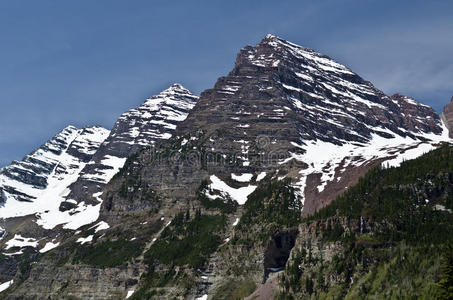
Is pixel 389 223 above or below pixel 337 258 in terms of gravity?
above

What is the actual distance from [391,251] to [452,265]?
295ft

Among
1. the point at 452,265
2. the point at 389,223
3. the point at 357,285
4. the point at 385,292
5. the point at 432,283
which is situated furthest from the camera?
the point at 389,223

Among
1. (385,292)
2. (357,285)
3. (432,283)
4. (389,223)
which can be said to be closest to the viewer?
(432,283)

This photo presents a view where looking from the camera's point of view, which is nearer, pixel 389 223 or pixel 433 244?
pixel 433 244

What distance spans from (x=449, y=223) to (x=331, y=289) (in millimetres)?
42719

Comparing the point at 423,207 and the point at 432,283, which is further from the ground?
the point at 423,207

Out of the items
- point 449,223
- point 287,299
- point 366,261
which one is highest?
point 449,223

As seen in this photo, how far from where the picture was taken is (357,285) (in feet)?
595

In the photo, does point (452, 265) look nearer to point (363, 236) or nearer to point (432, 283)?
point (432, 283)

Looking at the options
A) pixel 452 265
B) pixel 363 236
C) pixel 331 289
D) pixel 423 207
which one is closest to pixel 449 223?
Result: pixel 423 207

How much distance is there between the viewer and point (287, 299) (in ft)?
653

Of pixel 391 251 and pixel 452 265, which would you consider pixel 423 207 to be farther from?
pixel 452 265

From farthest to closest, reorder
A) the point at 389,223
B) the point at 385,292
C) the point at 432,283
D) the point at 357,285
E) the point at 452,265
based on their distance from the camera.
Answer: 1. the point at 389,223
2. the point at 357,285
3. the point at 385,292
4. the point at 432,283
5. the point at 452,265

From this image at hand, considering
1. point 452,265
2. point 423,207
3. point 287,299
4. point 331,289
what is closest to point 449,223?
point 423,207
